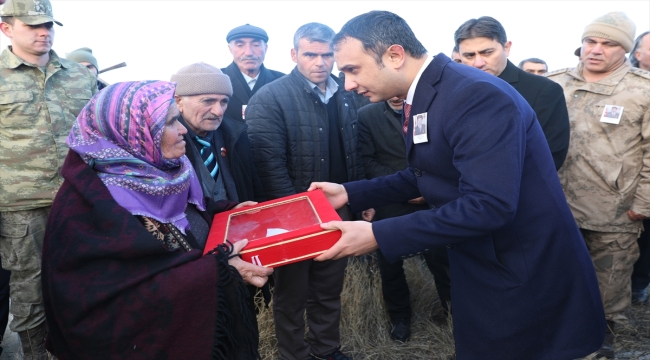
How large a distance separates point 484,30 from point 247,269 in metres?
2.97

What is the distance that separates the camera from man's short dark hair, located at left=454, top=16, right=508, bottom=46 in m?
3.97

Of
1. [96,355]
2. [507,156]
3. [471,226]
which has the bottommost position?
[96,355]

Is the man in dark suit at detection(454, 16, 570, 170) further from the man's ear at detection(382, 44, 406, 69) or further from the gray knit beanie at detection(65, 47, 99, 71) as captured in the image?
the gray knit beanie at detection(65, 47, 99, 71)

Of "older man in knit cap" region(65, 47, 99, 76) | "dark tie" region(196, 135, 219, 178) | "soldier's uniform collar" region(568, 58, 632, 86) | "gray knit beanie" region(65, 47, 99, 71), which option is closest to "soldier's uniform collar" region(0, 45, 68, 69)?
"dark tie" region(196, 135, 219, 178)

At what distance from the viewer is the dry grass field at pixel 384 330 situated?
390 cm

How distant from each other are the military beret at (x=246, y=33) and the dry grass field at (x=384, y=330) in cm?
288

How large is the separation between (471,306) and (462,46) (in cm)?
257

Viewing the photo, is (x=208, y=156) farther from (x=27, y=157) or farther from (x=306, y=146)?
(x=27, y=157)

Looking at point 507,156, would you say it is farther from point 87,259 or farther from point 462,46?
point 462,46

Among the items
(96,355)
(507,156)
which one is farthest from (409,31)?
(96,355)

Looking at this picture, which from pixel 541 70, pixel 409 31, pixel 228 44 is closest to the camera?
pixel 409 31

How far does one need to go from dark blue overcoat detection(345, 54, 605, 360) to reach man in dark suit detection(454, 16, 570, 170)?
69.8 inches

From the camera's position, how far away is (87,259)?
1928mm

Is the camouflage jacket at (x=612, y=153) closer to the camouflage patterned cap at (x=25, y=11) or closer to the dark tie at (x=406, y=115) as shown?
the dark tie at (x=406, y=115)
